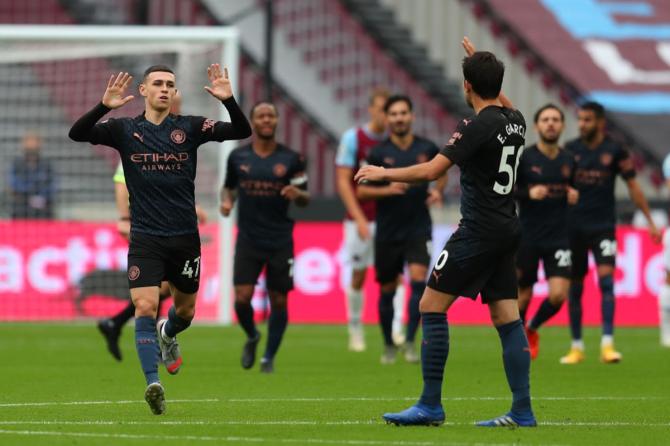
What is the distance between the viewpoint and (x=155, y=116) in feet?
32.0

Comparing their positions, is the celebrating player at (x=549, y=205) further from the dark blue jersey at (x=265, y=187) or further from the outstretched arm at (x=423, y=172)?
the outstretched arm at (x=423, y=172)

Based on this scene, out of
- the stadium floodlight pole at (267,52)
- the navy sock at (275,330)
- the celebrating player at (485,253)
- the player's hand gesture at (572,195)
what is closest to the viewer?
the celebrating player at (485,253)

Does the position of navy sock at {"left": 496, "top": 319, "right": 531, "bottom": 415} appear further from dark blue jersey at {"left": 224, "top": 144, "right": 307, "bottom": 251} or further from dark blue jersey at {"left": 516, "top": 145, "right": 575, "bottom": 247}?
dark blue jersey at {"left": 516, "top": 145, "right": 575, "bottom": 247}

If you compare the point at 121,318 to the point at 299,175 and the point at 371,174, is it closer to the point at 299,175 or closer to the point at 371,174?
the point at 299,175

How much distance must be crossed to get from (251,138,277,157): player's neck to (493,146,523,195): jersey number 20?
4.94m

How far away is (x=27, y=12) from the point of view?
2581 cm

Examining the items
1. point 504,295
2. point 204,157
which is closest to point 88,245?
point 204,157

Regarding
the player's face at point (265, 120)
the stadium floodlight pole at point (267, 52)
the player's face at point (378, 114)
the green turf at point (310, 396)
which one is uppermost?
the stadium floodlight pole at point (267, 52)

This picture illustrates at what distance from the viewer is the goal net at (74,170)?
1945cm

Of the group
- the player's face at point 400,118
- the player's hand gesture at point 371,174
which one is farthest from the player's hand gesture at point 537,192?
the player's hand gesture at point 371,174

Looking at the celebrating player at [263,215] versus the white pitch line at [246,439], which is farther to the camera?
the celebrating player at [263,215]

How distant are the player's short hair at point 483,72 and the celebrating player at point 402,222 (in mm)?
5563

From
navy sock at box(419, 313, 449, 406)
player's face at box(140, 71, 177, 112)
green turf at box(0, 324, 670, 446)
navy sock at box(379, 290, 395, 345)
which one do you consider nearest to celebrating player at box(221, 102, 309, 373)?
green turf at box(0, 324, 670, 446)

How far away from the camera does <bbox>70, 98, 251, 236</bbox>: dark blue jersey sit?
31.7 ft
